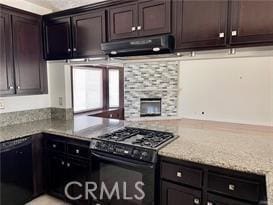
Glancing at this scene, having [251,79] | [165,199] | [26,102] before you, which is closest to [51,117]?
[26,102]

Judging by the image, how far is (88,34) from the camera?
99.7 inches

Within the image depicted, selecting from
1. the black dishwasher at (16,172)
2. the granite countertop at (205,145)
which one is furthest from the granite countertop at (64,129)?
the black dishwasher at (16,172)

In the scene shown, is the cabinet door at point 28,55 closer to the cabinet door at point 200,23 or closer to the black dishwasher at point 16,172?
the black dishwasher at point 16,172

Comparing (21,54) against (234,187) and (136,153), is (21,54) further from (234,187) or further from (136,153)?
(234,187)

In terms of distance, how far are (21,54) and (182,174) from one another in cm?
234

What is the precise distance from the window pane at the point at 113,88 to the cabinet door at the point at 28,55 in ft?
9.75

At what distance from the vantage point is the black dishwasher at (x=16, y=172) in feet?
7.06

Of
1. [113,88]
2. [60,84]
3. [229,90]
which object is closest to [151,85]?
[113,88]

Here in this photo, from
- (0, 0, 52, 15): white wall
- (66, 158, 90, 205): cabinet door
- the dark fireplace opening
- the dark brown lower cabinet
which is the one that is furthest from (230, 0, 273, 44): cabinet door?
the dark fireplace opening

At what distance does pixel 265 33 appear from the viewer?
5.40 feet

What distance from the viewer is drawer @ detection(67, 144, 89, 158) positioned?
7.35 ft

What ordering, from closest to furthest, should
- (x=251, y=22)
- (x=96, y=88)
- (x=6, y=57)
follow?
(x=251, y=22) < (x=6, y=57) < (x=96, y=88)

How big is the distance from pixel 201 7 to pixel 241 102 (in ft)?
17.2

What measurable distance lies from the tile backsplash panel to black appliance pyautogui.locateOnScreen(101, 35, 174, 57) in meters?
4.14
